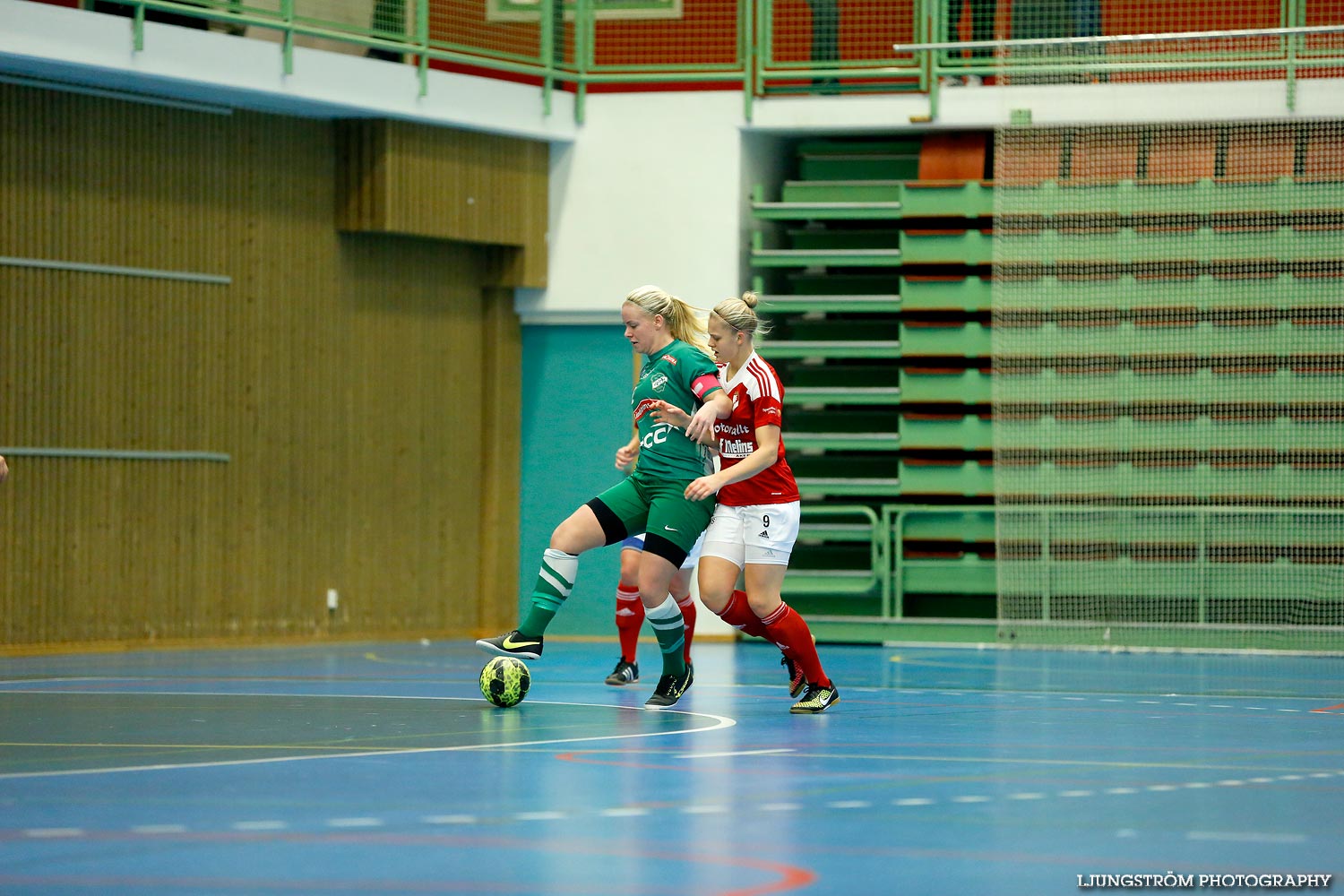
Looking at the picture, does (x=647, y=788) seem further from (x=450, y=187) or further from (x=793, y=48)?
(x=793, y=48)

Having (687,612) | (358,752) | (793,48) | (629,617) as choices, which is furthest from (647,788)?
(793,48)

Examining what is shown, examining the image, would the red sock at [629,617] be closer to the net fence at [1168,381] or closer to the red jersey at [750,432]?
the red jersey at [750,432]

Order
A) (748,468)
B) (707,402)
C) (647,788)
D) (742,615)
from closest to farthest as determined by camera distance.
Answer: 1. (647,788)
2. (748,468)
3. (707,402)
4. (742,615)

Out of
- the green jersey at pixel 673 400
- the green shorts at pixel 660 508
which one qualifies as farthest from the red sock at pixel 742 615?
the green jersey at pixel 673 400

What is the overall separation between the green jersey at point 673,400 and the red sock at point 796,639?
828mm

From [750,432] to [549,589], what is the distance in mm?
1281

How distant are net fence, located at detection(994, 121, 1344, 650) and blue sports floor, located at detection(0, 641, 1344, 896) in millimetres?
4498

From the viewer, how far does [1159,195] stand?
1589cm

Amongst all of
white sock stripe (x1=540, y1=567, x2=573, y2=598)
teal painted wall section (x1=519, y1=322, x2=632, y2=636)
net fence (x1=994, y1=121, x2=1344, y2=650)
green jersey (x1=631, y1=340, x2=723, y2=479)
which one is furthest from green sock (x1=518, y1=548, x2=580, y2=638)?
teal painted wall section (x1=519, y1=322, x2=632, y2=636)

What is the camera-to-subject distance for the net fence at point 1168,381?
15227mm

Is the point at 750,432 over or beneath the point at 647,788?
over

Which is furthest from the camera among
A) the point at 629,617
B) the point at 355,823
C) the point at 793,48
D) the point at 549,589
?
the point at 793,48

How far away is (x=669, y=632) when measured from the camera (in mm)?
8992

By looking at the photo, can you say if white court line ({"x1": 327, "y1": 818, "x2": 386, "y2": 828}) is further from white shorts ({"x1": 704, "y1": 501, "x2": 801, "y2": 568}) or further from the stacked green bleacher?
the stacked green bleacher
